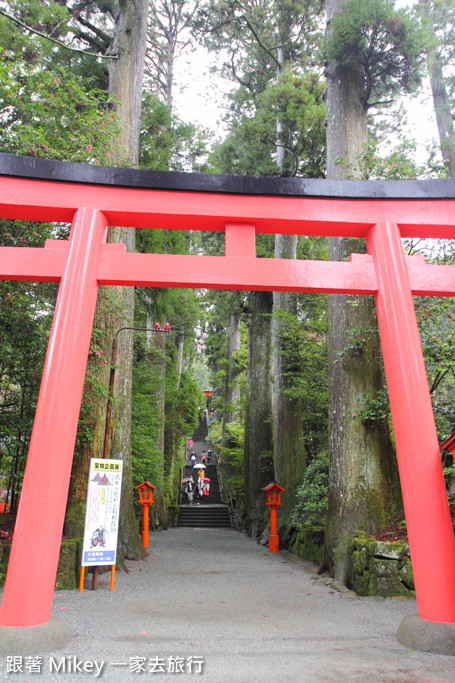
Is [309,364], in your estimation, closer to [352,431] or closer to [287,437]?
[287,437]

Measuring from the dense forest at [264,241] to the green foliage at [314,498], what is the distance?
4 centimetres

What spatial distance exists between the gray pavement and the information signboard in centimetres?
47

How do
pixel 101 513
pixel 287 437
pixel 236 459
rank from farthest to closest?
pixel 236 459, pixel 287 437, pixel 101 513

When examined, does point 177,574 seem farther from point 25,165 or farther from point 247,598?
point 25,165

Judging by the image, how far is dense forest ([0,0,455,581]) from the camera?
19.7 feet

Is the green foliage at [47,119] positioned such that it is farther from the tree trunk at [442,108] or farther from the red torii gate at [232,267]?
the tree trunk at [442,108]

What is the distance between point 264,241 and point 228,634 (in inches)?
439

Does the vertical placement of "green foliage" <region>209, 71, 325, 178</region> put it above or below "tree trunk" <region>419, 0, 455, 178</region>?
below

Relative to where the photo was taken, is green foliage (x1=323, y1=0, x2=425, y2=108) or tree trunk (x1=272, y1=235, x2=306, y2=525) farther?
tree trunk (x1=272, y1=235, x2=306, y2=525)

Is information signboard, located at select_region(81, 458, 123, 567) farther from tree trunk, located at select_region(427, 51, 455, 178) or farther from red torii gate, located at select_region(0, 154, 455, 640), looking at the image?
tree trunk, located at select_region(427, 51, 455, 178)

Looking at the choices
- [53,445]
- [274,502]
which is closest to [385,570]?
[53,445]

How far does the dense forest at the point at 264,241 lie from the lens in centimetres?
602

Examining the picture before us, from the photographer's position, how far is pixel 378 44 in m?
7.18

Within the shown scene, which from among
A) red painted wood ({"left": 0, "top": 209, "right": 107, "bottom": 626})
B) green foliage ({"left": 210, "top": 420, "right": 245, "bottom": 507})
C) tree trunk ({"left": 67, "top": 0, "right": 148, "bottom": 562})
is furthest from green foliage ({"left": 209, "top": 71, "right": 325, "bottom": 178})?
green foliage ({"left": 210, "top": 420, "right": 245, "bottom": 507})
